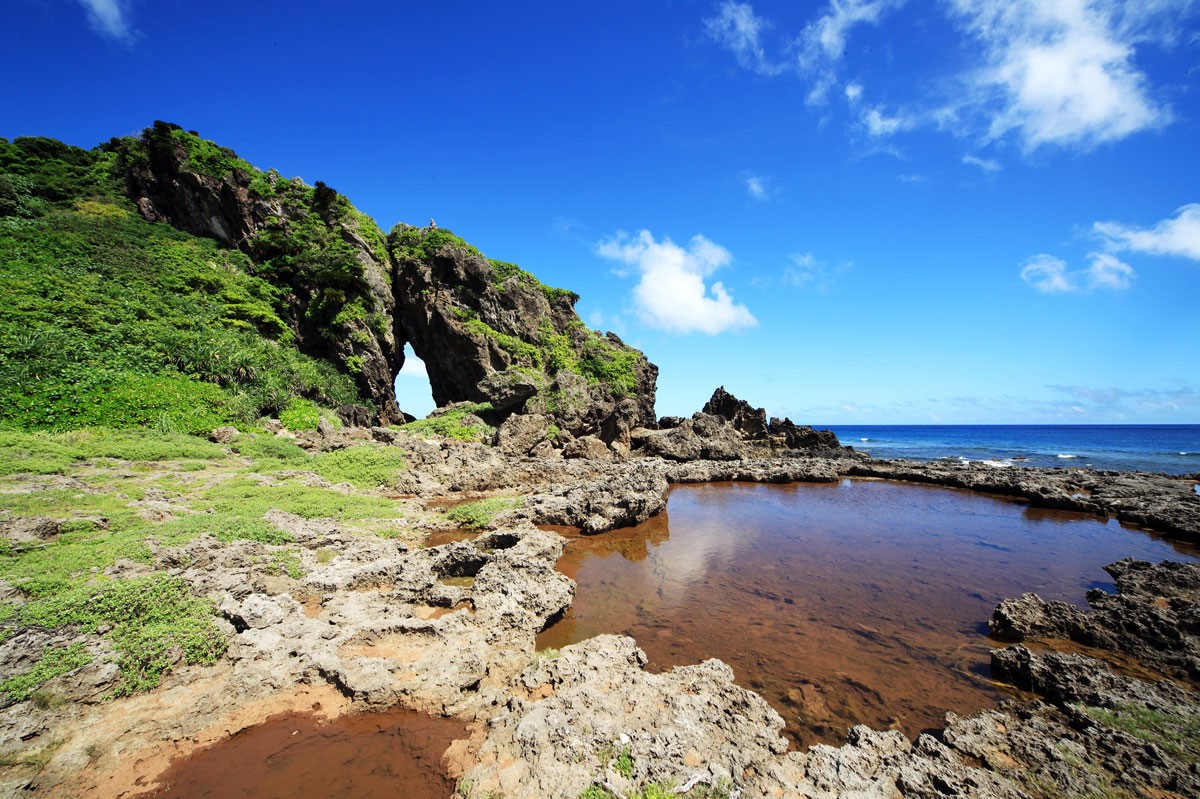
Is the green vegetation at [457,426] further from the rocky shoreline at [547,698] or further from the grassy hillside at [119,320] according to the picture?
the rocky shoreline at [547,698]

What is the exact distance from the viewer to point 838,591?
10.7 m

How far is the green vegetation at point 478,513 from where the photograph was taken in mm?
14258

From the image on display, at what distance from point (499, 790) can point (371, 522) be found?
415 inches

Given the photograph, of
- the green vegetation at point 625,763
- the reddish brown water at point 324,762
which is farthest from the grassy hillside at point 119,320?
the green vegetation at point 625,763

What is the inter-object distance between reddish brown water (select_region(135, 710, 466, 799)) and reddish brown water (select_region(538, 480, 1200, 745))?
3153mm

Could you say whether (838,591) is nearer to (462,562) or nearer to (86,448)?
(462,562)

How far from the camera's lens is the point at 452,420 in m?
31.7

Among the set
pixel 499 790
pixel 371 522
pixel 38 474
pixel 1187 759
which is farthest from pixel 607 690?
pixel 38 474

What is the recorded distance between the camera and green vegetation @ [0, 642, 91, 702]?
189 inches

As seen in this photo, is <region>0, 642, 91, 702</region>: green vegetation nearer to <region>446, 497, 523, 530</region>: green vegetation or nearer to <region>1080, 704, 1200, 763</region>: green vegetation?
<region>446, 497, 523, 530</region>: green vegetation

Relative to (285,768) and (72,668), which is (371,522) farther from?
(285,768)

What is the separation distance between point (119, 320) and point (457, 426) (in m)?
18.0

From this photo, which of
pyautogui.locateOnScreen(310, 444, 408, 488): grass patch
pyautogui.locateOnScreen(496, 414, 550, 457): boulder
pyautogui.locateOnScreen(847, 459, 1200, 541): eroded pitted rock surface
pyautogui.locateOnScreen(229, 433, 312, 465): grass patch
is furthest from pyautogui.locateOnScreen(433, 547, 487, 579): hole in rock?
pyautogui.locateOnScreen(847, 459, 1200, 541): eroded pitted rock surface

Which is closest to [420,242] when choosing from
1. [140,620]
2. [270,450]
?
[270,450]
